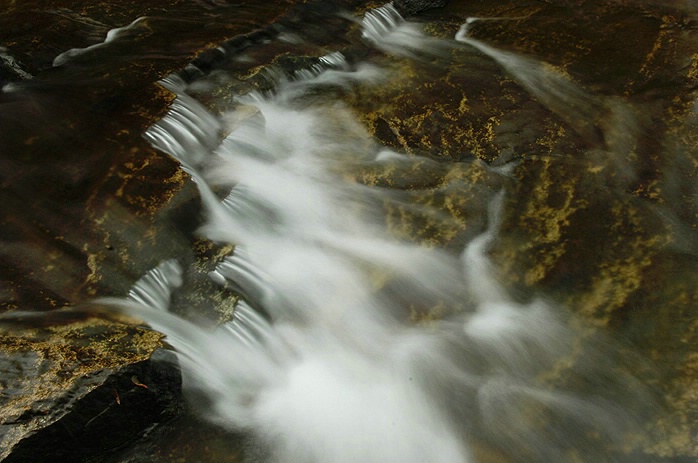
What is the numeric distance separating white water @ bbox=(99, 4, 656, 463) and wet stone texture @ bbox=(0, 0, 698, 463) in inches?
5.6

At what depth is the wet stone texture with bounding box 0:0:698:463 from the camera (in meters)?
3.22

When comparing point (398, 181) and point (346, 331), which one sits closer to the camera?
point (346, 331)

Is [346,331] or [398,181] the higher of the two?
[398,181]

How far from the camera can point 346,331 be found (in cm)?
391

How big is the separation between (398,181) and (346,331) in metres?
1.37

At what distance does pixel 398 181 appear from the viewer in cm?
480

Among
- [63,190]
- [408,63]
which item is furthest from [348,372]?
[408,63]

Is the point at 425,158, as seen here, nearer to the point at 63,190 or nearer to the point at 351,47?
the point at 351,47

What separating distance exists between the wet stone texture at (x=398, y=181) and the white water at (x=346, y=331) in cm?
14

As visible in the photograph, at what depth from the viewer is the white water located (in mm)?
3379

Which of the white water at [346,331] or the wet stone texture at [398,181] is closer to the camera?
the wet stone texture at [398,181]

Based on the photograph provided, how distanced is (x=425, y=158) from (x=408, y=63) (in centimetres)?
153

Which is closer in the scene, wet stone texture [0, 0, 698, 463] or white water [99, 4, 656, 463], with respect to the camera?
wet stone texture [0, 0, 698, 463]

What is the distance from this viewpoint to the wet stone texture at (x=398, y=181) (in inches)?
127
